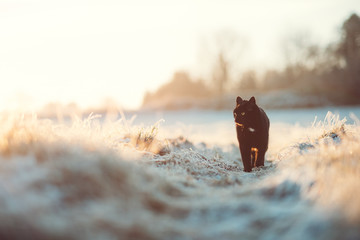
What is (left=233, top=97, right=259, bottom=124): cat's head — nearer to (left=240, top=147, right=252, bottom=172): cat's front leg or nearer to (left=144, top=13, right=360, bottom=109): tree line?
(left=240, top=147, right=252, bottom=172): cat's front leg

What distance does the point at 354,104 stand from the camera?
23750 millimetres

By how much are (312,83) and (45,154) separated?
90.2 ft

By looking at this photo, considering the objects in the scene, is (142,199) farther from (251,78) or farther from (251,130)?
(251,78)

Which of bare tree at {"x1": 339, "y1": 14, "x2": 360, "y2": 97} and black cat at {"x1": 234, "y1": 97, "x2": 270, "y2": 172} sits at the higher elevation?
bare tree at {"x1": 339, "y1": 14, "x2": 360, "y2": 97}

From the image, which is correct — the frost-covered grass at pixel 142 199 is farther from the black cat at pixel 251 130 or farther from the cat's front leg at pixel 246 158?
the black cat at pixel 251 130

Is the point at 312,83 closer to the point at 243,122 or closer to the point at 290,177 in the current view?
the point at 243,122

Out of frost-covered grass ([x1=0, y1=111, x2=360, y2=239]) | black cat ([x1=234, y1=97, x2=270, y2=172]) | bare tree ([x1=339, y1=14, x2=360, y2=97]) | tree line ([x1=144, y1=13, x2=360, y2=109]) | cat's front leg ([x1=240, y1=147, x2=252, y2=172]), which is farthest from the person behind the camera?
tree line ([x1=144, y1=13, x2=360, y2=109])

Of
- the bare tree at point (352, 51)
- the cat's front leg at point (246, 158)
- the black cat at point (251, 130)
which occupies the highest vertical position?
the bare tree at point (352, 51)

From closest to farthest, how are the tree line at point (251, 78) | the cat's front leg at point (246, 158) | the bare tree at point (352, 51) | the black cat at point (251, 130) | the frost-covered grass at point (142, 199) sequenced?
1. the frost-covered grass at point (142, 199)
2. the cat's front leg at point (246, 158)
3. the black cat at point (251, 130)
4. the bare tree at point (352, 51)
5. the tree line at point (251, 78)

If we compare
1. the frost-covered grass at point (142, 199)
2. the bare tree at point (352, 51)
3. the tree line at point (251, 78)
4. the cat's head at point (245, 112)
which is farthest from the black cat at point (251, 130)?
the tree line at point (251, 78)

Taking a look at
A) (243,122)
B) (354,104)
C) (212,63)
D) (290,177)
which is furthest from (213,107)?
(290,177)

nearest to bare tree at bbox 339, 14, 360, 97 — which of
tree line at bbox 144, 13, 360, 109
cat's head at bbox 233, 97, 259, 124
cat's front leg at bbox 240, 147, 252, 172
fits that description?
tree line at bbox 144, 13, 360, 109

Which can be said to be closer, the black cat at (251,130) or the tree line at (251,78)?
the black cat at (251,130)

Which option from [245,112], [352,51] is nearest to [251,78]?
[352,51]
